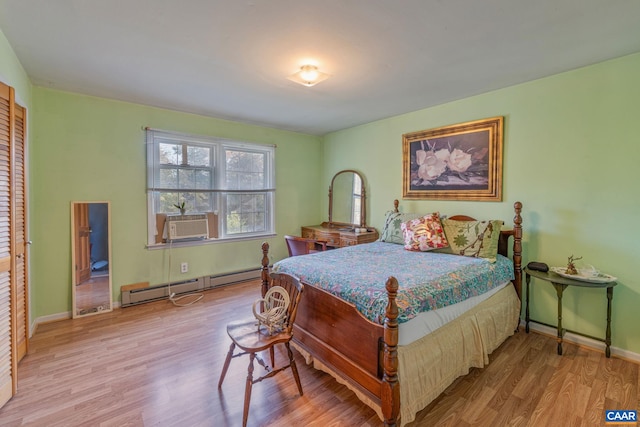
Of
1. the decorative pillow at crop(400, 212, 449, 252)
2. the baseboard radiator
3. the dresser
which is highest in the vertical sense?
the decorative pillow at crop(400, 212, 449, 252)

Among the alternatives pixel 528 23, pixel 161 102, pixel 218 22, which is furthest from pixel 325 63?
pixel 161 102

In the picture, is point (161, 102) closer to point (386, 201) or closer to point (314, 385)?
point (386, 201)

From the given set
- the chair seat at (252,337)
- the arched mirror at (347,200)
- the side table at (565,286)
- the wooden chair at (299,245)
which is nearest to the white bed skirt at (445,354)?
the side table at (565,286)

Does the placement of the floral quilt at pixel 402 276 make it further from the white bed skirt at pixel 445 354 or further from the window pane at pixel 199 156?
the window pane at pixel 199 156

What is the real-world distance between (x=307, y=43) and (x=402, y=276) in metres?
1.85

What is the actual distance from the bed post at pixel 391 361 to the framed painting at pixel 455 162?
7.22ft

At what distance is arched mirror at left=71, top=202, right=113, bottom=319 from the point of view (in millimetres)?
3168

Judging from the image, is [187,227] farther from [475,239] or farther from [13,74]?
[475,239]

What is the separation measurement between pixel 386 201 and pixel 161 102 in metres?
3.19

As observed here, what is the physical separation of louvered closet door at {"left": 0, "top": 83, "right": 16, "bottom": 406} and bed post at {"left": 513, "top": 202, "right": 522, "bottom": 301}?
4.06 m

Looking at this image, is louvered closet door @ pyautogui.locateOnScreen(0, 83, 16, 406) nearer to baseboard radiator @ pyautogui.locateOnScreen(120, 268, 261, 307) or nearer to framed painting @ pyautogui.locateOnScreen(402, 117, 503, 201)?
baseboard radiator @ pyautogui.locateOnScreen(120, 268, 261, 307)

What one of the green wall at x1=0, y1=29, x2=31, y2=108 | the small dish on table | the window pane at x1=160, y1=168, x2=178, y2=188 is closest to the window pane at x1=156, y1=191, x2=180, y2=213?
the window pane at x1=160, y1=168, x2=178, y2=188

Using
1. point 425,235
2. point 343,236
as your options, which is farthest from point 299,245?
point 425,235

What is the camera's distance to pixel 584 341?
2.49 metres
